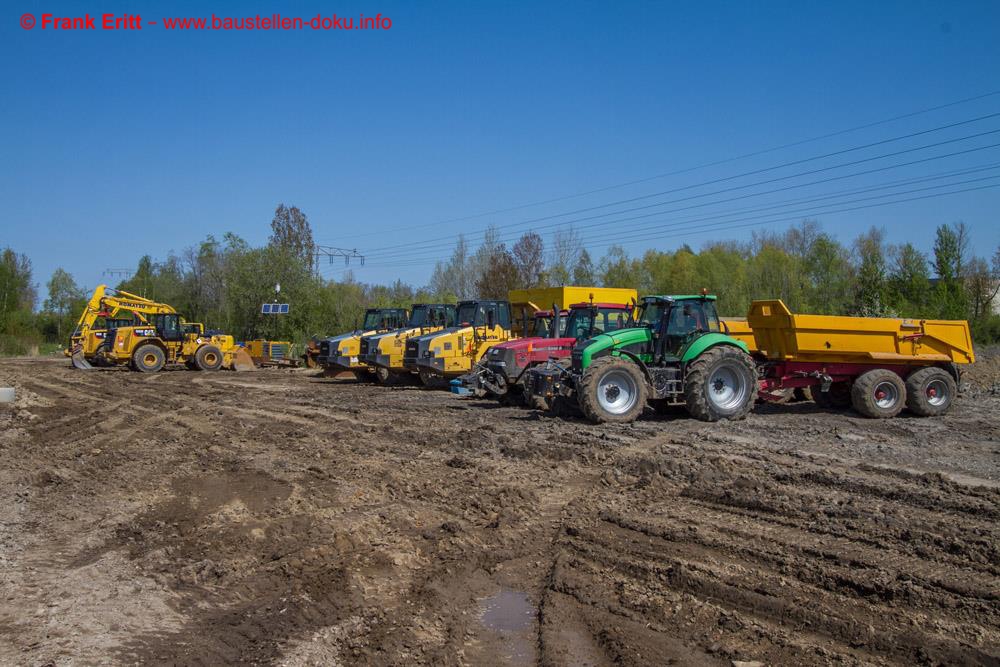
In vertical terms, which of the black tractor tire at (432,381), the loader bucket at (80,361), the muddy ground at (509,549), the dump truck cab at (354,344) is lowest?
the muddy ground at (509,549)

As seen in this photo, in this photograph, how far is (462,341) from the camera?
64.8 ft

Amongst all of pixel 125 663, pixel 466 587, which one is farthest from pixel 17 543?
pixel 466 587

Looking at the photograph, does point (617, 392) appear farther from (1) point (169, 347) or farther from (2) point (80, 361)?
(2) point (80, 361)

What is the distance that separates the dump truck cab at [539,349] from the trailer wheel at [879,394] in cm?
412

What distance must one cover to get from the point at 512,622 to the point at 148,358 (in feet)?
87.7

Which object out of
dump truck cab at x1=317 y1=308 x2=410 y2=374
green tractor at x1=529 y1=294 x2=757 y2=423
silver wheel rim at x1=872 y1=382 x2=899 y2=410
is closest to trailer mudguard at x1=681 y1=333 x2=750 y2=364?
green tractor at x1=529 y1=294 x2=757 y2=423

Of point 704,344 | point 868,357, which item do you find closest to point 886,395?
point 868,357

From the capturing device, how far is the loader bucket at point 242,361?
30.5m

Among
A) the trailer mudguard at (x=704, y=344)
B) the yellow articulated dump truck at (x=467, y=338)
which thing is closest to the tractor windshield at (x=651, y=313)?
the trailer mudguard at (x=704, y=344)

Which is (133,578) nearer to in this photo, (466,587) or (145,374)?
(466,587)

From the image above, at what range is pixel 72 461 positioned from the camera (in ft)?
33.2

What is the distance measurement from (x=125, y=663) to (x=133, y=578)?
1.43 meters

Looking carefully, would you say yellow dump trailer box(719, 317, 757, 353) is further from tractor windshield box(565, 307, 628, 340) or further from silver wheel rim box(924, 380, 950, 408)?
silver wheel rim box(924, 380, 950, 408)

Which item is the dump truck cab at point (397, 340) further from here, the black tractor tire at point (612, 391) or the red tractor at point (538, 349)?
the black tractor tire at point (612, 391)
